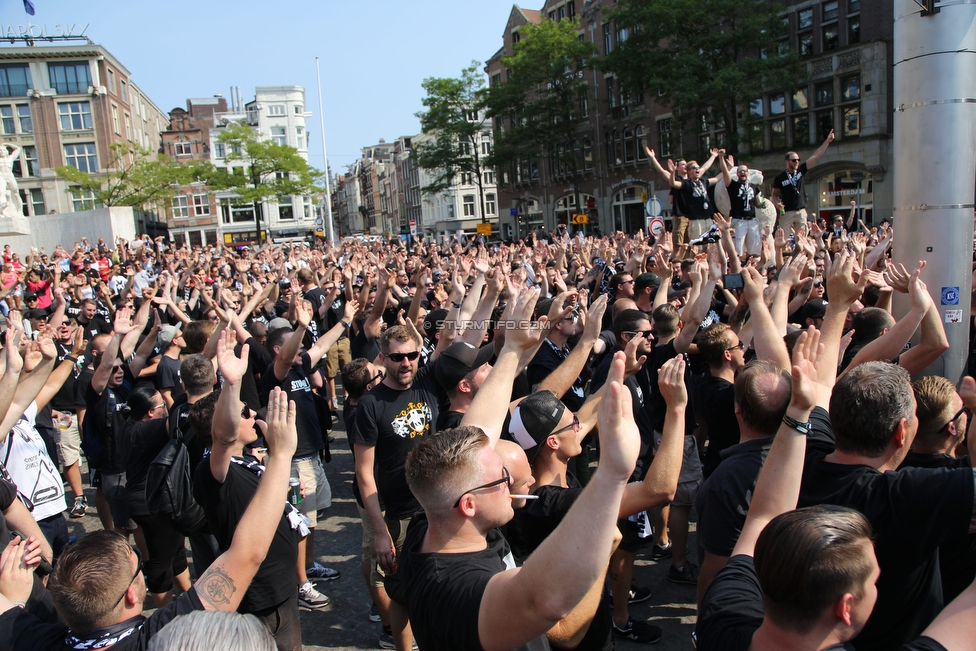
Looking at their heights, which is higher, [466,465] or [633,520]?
[466,465]

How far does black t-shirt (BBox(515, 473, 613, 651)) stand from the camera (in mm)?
2580

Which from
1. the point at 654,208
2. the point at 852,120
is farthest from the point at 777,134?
the point at 654,208

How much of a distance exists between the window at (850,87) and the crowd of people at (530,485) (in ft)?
86.7

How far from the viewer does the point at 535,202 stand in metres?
50.7

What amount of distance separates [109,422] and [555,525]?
4169 mm

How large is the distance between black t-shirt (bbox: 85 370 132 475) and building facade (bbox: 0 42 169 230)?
161 feet

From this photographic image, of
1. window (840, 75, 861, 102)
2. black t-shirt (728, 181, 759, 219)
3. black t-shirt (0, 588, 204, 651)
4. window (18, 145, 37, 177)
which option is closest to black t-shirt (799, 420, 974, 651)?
black t-shirt (0, 588, 204, 651)

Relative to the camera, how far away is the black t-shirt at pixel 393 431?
152 inches

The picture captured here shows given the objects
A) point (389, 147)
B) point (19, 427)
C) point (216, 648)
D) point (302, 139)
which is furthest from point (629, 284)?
point (389, 147)

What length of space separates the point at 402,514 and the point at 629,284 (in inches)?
153

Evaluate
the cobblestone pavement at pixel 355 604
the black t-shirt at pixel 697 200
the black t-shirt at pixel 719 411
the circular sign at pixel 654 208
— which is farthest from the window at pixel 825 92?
the black t-shirt at pixel 719 411

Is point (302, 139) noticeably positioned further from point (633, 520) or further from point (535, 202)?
point (633, 520)

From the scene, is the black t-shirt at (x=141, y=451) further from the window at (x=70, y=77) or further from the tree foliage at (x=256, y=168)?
the window at (x=70, y=77)

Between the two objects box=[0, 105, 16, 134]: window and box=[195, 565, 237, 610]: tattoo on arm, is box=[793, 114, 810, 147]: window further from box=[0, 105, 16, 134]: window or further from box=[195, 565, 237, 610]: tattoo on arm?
box=[0, 105, 16, 134]: window
